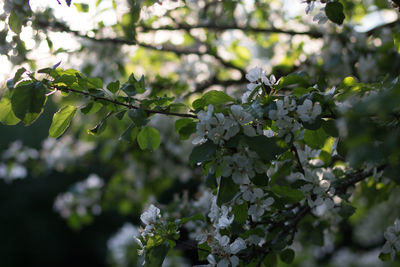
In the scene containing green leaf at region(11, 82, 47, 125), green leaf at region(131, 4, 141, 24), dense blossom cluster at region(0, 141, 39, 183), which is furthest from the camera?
dense blossom cluster at region(0, 141, 39, 183)

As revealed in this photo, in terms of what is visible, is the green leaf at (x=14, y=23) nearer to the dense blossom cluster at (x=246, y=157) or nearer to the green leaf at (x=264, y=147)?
the dense blossom cluster at (x=246, y=157)

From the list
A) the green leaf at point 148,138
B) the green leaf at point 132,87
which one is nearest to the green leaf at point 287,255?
the green leaf at point 148,138

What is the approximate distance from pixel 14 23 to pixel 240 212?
812 millimetres

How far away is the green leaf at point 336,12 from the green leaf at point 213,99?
0.35 metres

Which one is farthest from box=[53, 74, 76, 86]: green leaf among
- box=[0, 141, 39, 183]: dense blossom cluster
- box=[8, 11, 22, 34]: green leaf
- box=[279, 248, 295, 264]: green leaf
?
box=[0, 141, 39, 183]: dense blossom cluster

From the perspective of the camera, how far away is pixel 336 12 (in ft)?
3.77

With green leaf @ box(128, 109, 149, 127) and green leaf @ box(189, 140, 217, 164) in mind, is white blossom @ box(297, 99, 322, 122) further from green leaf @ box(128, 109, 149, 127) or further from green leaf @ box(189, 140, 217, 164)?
green leaf @ box(128, 109, 149, 127)

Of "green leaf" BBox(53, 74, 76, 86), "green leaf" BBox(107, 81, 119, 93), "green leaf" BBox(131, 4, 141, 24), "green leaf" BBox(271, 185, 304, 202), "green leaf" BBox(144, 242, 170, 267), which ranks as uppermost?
"green leaf" BBox(131, 4, 141, 24)

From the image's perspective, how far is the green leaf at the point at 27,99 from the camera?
102cm

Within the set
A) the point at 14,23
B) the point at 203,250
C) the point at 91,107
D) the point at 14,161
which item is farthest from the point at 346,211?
the point at 14,161

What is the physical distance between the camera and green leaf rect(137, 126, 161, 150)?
47.8 inches

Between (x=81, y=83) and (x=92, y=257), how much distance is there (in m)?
9.50

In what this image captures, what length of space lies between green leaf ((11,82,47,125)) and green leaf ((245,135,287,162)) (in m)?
0.49

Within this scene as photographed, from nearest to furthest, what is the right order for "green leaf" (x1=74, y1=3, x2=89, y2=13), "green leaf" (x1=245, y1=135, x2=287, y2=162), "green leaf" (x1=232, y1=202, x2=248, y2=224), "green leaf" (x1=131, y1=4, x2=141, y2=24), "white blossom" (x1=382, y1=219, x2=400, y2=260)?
1. "green leaf" (x1=245, y1=135, x2=287, y2=162)
2. "green leaf" (x1=232, y1=202, x2=248, y2=224)
3. "white blossom" (x1=382, y1=219, x2=400, y2=260)
4. "green leaf" (x1=131, y1=4, x2=141, y2=24)
5. "green leaf" (x1=74, y1=3, x2=89, y2=13)
